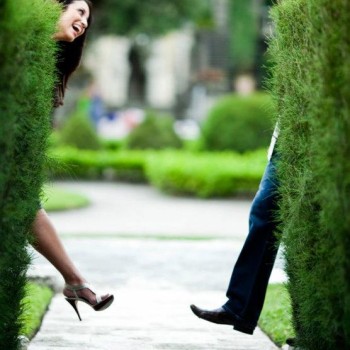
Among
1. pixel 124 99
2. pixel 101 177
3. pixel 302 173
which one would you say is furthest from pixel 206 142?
pixel 124 99

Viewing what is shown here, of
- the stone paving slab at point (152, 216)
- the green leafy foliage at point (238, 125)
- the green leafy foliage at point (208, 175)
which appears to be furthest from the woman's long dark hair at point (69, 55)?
the green leafy foliage at point (238, 125)

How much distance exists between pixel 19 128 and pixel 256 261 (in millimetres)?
1492

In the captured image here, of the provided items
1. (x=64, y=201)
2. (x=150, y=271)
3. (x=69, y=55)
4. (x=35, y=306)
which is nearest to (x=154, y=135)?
(x=64, y=201)

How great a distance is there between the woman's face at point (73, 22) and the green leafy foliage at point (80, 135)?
16328 mm

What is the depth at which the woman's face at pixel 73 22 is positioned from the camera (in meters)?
4.81

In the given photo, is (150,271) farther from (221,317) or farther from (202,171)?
(202,171)

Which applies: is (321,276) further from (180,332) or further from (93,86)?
(93,86)

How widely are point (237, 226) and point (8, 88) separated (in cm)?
884

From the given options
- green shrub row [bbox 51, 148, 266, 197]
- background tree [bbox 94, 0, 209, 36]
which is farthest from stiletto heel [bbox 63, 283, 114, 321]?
background tree [bbox 94, 0, 209, 36]

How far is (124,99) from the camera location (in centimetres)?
4781

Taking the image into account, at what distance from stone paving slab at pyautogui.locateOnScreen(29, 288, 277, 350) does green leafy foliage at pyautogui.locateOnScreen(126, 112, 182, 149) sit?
14759 mm

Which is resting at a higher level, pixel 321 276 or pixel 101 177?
pixel 321 276

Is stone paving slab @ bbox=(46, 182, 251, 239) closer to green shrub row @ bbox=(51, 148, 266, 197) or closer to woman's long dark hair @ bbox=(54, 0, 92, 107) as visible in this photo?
green shrub row @ bbox=(51, 148, 266, 197)

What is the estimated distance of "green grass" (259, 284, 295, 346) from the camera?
510cm
